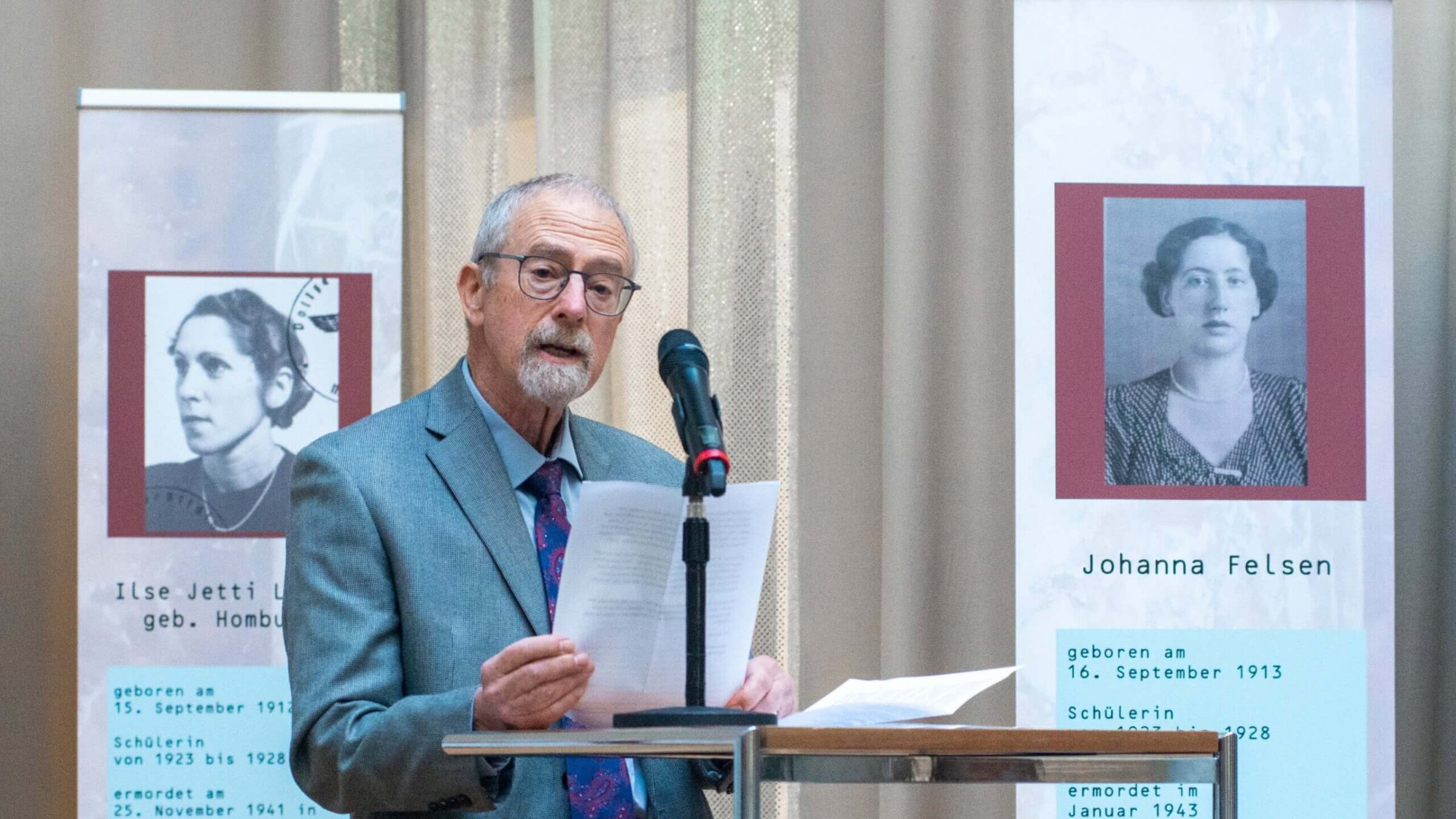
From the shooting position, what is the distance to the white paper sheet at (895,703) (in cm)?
163

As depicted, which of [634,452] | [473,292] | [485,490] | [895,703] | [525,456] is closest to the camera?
[895,703]

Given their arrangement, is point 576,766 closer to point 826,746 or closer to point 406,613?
point 406,613

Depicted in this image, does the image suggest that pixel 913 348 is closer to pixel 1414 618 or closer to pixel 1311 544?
pixel 1311 544

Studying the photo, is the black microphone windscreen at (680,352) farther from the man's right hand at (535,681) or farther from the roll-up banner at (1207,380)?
the roll-up banner at (1207,380)

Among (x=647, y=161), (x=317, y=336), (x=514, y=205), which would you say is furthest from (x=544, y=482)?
(x=647, y=161)

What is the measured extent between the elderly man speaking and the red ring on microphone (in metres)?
0.26

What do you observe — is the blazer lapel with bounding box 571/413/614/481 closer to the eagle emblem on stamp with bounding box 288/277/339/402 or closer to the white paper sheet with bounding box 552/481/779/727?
the white paper sheet with bounding box 552/481/779/727

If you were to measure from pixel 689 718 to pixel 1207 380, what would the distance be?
1.92 meters

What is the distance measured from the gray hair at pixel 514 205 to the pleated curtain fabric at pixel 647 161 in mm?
1141

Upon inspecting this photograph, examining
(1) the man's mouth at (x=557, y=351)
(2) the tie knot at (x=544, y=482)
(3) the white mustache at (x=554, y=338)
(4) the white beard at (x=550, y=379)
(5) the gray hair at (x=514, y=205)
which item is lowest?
(2) the tie knot at (x=544, y=482)

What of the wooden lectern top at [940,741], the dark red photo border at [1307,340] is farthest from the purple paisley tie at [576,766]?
the dark red photo border at [1307,340]

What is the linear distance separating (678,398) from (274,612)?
66.3 inches

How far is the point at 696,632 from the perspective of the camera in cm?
172

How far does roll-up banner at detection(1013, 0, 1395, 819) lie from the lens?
3150mm
